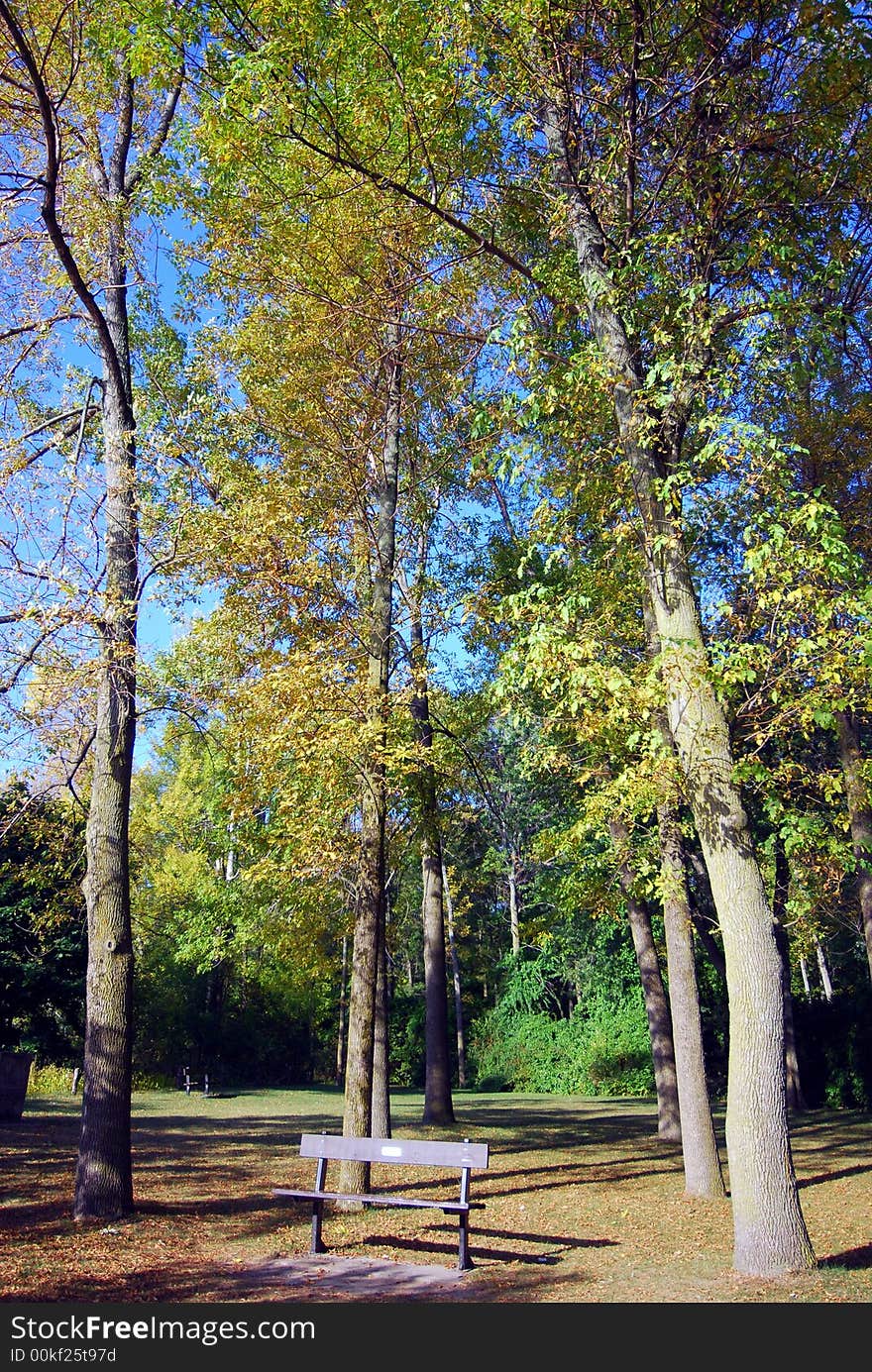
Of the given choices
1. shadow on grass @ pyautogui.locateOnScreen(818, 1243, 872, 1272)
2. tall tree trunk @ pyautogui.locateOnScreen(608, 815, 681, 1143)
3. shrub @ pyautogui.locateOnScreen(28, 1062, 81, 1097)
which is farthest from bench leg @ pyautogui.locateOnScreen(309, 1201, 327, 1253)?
shrub @ pyautogui.locateOnScreen(28, 1062, 81, 1097)

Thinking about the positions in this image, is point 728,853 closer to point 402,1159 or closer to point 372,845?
point 402,1159

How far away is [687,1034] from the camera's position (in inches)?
362

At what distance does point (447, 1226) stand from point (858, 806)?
5.93m

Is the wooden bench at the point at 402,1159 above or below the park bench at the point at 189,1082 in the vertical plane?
above

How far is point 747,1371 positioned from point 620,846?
229 inches

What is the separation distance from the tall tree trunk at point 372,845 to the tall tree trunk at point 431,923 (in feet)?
3.43

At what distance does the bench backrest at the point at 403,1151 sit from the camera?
6293 millimetres

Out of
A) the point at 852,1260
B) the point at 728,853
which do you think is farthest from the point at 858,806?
the point at 852,1260

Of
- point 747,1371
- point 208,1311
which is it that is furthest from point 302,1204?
point 747,1371

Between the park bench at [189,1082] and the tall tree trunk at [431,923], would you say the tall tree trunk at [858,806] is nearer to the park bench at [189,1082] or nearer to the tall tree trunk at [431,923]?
the tall tree trunk at [431,923]

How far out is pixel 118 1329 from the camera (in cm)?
466

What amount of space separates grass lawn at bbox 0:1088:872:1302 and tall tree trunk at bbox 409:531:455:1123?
0.63 m

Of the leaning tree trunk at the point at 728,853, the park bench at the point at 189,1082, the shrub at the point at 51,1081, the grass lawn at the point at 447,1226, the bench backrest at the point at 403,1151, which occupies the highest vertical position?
the leaning tree trunk at the point at 728,853

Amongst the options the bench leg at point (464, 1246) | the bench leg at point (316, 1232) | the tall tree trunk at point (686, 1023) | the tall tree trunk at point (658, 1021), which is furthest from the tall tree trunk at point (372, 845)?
the tall tree trunk at point (658, 1021)
